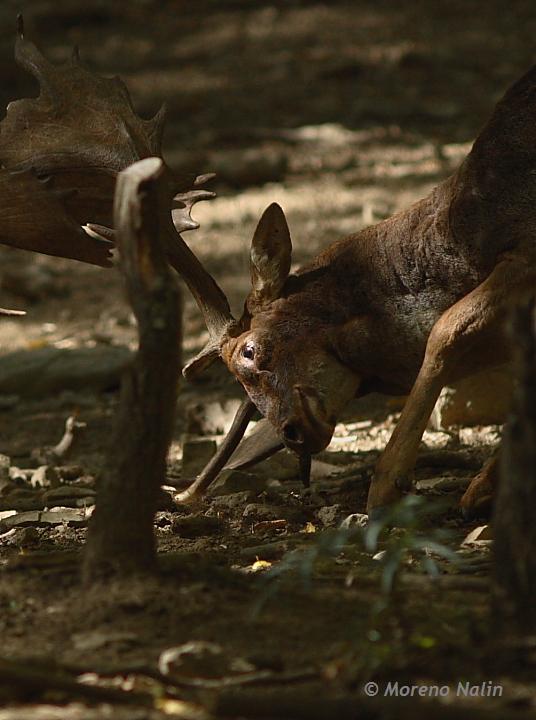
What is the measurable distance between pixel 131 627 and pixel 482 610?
863 millimetres

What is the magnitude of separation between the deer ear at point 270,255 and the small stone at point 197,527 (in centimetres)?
85

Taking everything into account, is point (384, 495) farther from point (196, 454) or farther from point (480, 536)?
point (196, 454)

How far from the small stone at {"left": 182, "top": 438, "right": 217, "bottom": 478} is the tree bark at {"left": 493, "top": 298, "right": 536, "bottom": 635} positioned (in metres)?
2.99

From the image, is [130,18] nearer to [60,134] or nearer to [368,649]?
[60,134]

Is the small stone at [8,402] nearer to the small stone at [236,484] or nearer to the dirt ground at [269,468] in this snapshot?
the dirt ground at [269,468]

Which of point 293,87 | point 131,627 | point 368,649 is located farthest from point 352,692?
point 293,87

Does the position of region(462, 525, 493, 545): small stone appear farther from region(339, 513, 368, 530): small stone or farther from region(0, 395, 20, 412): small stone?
region(0, 395, 20, 412): small stone

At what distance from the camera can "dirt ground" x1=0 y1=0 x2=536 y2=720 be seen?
289 cm

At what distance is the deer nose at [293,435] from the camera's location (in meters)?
4.65

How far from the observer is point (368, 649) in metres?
2.87

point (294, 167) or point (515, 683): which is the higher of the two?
point (294, 167)

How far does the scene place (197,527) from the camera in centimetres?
472

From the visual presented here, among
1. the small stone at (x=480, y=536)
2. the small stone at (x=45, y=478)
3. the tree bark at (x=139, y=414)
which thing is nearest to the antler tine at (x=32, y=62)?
the small stone at (x=45, y=478)

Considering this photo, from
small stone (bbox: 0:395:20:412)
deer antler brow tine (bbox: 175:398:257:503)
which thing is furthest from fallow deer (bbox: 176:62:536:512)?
small stone (bbox: 0:395:20:412)
